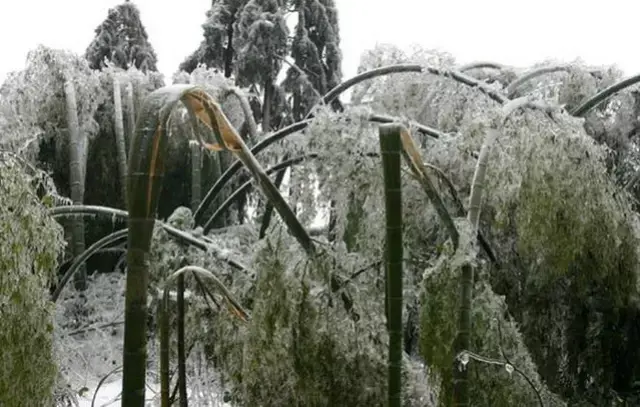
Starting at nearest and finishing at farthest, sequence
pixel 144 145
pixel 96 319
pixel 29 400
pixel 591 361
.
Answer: pixel 144 145 → pixel 29 400 → pixel 591 361 → pixel 96 319

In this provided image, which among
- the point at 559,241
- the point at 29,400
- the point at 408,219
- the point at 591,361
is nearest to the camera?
the point at 29,400

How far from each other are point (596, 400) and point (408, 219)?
2.25 m

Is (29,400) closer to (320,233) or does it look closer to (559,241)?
(320,233)

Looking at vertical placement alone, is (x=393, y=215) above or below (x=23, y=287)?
above

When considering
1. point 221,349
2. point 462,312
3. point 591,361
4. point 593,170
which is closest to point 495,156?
point 593,170

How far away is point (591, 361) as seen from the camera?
5129 millimetres

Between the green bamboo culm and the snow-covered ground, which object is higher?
the green bamboo culm

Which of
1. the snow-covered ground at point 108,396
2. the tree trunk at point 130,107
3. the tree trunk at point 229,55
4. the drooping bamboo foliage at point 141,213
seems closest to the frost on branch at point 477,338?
the drooping bamboo foliage at point 141,213

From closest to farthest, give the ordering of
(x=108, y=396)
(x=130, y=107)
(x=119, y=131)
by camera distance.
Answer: (x=108, y=396), (x=119, y=131), (x=130, y=107)

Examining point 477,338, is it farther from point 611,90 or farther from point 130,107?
point 130,107

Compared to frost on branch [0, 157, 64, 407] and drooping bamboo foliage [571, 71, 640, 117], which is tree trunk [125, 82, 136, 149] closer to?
drooping bamboo foliage [571, 71, 640, 117]

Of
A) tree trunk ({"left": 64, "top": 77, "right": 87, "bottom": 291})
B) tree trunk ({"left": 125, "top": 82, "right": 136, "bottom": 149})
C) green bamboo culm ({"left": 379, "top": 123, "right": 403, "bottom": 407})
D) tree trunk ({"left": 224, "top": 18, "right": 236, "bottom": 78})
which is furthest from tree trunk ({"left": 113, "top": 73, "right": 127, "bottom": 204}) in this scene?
tree trunk ({"left": 224, "top": 18, "right": 236, "bottom": 78})

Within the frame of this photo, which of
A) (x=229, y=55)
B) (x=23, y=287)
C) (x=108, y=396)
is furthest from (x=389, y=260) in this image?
(x=229, y=55)

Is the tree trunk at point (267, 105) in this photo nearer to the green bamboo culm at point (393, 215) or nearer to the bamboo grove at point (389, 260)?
the bamboo grove at point (389, 260)
